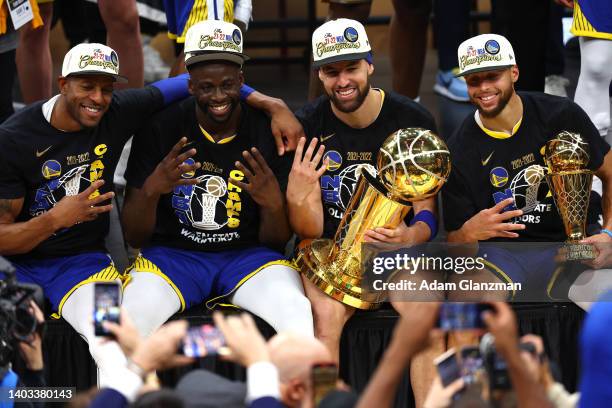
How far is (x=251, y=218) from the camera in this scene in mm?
4867

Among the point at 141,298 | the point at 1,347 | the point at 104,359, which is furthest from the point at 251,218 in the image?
the point at 1,347

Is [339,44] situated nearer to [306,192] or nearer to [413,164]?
[306,192]

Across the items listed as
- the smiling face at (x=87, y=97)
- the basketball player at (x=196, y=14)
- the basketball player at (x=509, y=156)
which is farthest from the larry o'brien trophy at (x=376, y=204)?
the basketball player at (x=196, y=14)

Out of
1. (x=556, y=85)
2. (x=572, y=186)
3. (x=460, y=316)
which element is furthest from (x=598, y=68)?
(x=460, y=316)

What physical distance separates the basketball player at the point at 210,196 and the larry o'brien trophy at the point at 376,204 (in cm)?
15

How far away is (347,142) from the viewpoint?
4.85 metres

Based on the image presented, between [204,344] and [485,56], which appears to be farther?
[485,56]

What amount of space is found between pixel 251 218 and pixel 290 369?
189 cm

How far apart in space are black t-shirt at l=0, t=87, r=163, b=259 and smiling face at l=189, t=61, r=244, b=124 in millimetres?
293

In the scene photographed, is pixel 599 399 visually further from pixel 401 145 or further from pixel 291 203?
pixel 291 203

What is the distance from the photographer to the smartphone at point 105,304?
131 inches

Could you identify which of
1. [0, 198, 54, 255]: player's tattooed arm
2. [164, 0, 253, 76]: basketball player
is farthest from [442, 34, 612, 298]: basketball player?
[0, 198, 54, 255]: player's tattooed arm

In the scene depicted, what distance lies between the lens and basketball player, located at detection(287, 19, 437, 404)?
4.70 metres

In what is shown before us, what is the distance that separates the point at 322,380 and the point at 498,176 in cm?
201
